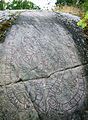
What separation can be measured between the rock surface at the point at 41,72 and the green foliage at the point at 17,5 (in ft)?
17.7

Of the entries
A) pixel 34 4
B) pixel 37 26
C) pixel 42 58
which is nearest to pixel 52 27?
pixel 37 26

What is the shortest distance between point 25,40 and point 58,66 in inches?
21.6

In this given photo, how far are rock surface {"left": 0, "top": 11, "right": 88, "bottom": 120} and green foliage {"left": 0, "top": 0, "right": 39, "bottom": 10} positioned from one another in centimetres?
541

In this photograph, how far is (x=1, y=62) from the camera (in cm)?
505

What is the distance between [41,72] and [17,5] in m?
6.55

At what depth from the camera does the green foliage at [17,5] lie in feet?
36.3

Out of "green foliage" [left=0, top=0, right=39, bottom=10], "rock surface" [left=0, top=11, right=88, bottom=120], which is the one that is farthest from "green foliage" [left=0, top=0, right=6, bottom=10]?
"rock surface" [left=0, top=11, right=88, bottom=120]

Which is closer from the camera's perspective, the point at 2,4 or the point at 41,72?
the point at 41,72

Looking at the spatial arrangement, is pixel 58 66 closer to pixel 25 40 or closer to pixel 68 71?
pixel 68 71

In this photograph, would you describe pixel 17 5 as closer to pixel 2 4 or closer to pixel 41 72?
pixel 2 4

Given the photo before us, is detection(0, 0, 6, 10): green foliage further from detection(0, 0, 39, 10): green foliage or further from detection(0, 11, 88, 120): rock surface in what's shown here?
detection(0, 11, 88, 120): rock surface

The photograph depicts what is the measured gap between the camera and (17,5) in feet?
A: 37.6

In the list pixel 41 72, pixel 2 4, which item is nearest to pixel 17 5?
pixel 2 4

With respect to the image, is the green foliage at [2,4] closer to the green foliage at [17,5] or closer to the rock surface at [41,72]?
the green foliage at [17,5]
